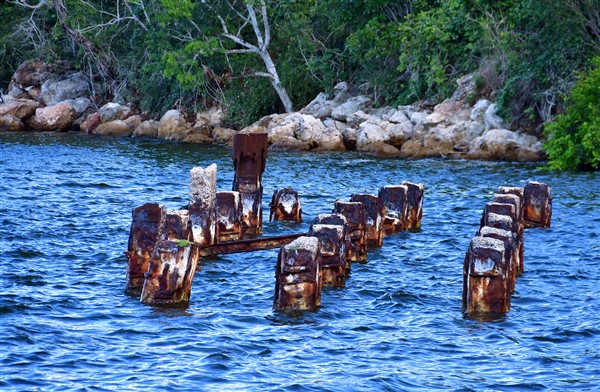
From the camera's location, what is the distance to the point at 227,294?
14.4 m

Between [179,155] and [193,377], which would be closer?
[193,377]

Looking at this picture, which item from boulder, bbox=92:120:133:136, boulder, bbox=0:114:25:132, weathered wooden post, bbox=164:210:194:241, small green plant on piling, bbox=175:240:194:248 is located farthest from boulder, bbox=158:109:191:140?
small green plant on piling, bbox=175:240:194:248

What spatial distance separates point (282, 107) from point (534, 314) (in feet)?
112

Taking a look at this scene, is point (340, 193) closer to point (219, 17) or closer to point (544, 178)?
point (544, 178)

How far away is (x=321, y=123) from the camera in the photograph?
40.2 metres

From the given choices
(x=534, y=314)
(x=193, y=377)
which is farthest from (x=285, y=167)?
(x=193, y=377)

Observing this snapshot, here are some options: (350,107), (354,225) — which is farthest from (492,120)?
(354,225)

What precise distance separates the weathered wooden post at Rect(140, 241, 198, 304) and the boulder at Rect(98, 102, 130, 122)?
1429 inches

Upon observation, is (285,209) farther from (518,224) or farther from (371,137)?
(371,137)

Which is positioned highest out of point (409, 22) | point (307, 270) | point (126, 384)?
point (409, 22)

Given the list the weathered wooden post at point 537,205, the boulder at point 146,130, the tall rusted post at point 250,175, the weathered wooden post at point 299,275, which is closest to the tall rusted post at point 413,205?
the weathered wooden post at point 537,205

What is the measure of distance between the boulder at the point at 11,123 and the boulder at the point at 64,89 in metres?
3.02

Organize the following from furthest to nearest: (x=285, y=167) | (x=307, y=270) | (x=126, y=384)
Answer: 1. (x=285, y=167)
2. (x=307, y=270)
3. (x=126, y=384)

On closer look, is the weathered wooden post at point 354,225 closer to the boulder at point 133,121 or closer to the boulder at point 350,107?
the boulder at point 350,107
